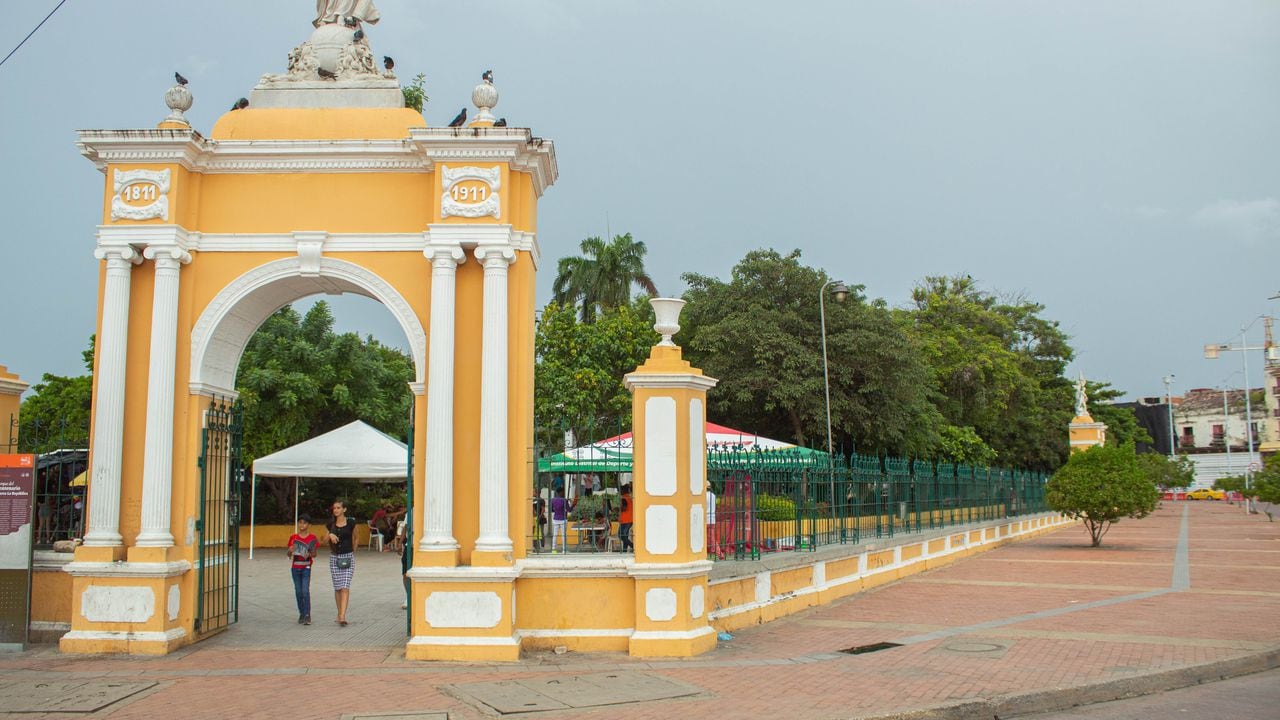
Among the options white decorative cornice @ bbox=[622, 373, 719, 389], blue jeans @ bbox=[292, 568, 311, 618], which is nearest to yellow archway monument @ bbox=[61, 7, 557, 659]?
blue jeans @ bbox=[292, 568, 311, 618]

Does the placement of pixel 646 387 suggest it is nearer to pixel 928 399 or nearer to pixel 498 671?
pixel 498 671

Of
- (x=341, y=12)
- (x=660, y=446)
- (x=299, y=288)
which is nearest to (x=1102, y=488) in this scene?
(x=660, y=446)

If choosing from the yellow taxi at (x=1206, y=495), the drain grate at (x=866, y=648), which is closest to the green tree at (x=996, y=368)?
the drain grate at (x=866, y=648)

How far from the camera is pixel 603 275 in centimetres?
3869

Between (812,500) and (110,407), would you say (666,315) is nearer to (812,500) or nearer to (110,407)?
(812,500)

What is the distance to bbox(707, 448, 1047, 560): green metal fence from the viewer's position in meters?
11.7

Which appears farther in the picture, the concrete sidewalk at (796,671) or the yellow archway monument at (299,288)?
the yellow archway monument at (299,288)

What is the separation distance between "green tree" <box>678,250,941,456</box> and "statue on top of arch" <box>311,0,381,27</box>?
58.7 ft

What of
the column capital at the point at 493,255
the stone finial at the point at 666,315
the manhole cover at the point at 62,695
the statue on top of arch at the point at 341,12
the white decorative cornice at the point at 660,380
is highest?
the statue on top of arch at the point at 341,12

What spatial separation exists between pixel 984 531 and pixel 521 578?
18.0 meters

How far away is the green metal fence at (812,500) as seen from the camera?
11656 millimetres

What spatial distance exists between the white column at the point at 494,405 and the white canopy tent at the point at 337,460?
10.6m

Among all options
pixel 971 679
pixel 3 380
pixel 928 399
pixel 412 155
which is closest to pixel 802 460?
pixel 971 679

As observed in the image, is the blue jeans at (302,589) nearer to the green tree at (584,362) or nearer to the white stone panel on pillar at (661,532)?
the white stone panel on pillar at (661,532)
